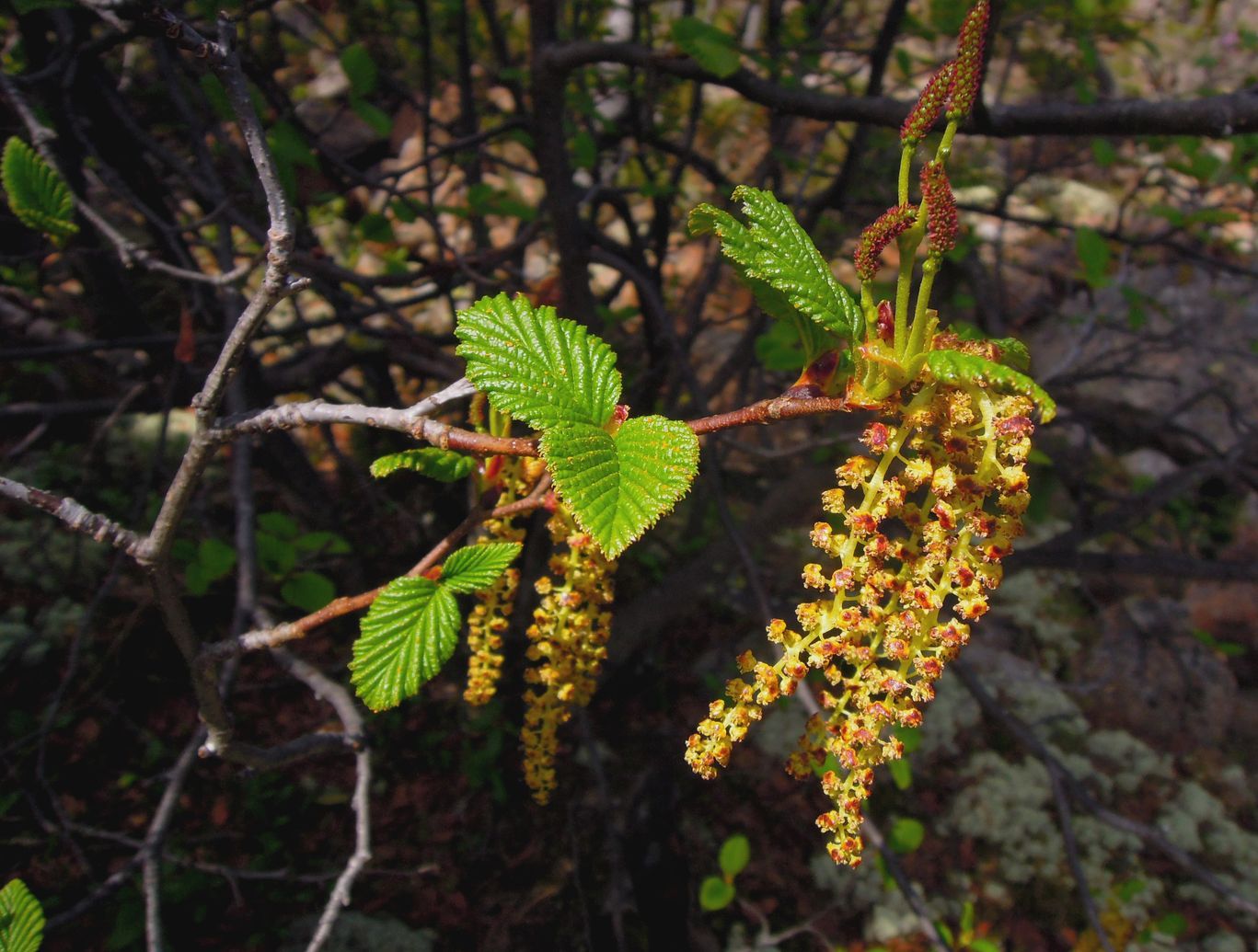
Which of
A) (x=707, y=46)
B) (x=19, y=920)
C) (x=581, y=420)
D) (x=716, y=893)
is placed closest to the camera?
(x=581, y=420)

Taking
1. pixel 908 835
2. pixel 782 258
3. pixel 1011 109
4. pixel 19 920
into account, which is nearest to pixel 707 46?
pixel 1011 109

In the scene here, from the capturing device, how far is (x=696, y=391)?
6.09 ft

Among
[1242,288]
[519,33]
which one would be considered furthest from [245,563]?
[1242,288]

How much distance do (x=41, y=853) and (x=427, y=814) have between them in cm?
115

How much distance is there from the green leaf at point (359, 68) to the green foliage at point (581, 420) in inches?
64.4

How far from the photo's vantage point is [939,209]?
2.14ft

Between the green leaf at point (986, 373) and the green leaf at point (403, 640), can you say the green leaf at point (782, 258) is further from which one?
the green leaf at point (403, 640)

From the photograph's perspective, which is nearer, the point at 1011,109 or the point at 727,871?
the point at 1011,109

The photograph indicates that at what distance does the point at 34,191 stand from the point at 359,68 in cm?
112

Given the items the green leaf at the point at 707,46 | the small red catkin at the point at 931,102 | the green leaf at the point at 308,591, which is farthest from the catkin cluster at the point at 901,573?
the green leaf at the point at 308,591

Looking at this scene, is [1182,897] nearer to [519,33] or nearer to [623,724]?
→ [623,724]

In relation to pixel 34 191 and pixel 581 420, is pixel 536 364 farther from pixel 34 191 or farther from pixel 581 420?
pixel 34 191

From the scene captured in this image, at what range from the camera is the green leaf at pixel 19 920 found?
3.20ft

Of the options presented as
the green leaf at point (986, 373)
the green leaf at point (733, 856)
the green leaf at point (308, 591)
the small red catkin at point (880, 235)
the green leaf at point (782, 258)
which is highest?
the small red catkin at point (880, 235)
